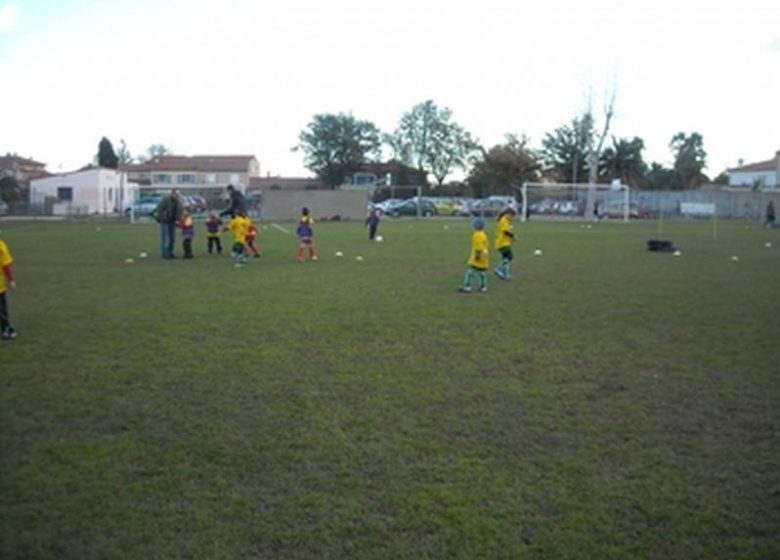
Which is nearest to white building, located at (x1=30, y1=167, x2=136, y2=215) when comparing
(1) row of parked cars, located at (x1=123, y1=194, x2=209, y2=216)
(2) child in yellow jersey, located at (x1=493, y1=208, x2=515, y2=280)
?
(1) row of parked cars, located at (x1=123, y1=194, x2=209, y2=216)

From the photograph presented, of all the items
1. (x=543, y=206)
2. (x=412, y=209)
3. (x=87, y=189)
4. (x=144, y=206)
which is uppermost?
(x=87, y=189)

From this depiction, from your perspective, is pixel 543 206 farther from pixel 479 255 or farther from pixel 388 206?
pixel 479 255

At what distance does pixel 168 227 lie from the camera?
2067 centimetres

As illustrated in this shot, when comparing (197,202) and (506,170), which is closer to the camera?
(197,202)

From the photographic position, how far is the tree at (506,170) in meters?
80.4

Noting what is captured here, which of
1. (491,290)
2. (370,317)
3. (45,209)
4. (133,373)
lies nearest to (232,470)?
(133,373)

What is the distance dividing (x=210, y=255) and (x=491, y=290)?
10.4 metres

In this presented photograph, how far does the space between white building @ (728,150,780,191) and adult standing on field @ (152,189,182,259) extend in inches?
3221

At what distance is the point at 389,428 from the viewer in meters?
6.07

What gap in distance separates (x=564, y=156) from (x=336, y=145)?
26.6m

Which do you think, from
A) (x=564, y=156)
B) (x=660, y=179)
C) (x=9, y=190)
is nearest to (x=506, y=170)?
(x=564, y=156)

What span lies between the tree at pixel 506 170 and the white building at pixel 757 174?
87.3ft

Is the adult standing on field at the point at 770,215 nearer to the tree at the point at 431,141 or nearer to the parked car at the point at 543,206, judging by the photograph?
the parked car at the point at 543,206

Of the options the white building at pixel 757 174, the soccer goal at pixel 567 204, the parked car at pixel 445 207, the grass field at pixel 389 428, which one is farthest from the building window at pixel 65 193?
the white building at pixel 757 174
